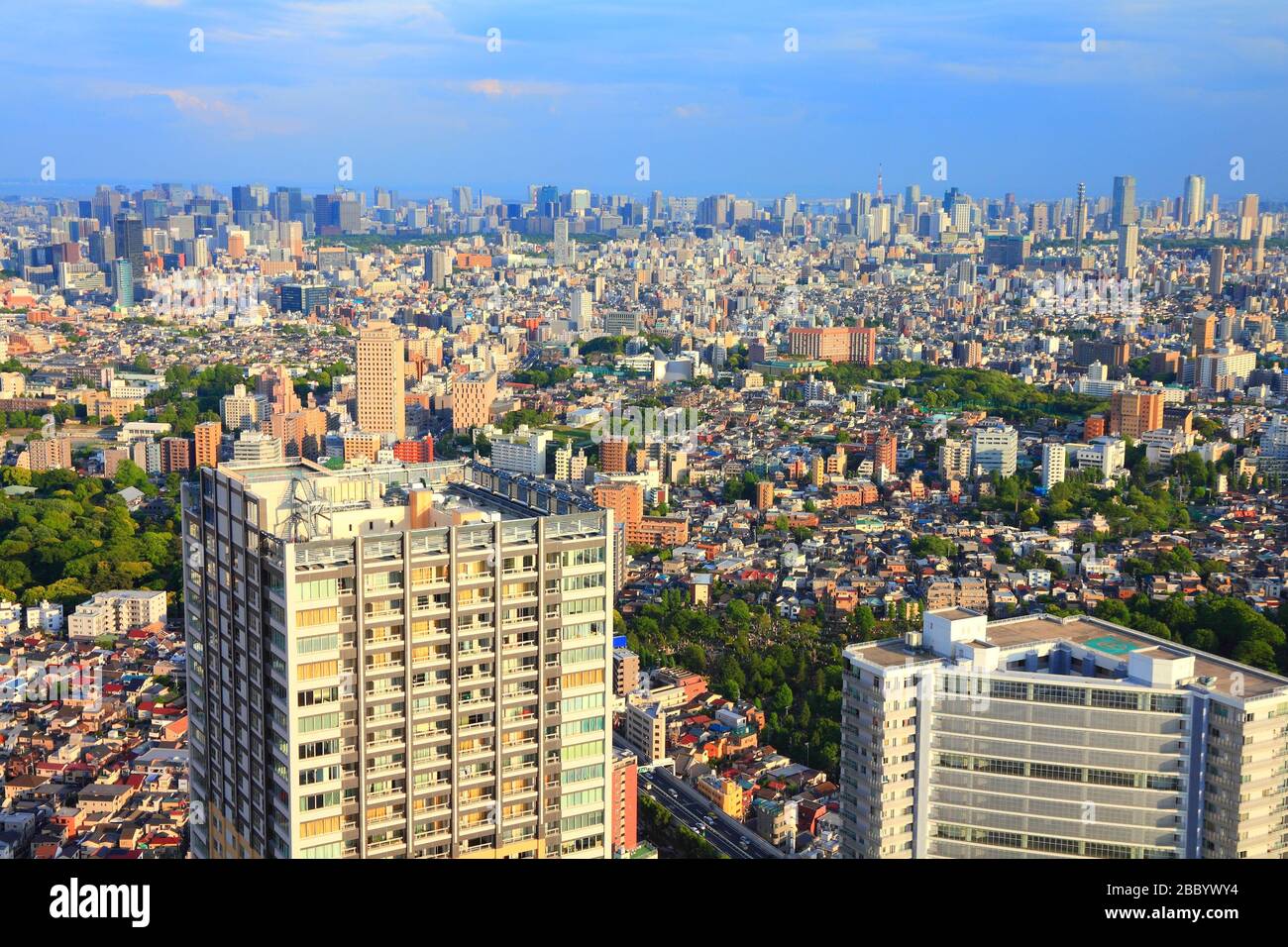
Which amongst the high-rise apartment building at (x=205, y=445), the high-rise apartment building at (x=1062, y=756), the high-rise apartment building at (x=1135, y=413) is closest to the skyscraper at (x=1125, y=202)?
the high-rise apartment building at (x=1135, y=413)

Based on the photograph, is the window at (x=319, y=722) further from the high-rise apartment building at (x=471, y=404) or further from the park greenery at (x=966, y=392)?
the park greenery at (x=966, y=392)

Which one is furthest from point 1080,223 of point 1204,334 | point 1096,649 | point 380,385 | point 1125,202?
point 1096,649

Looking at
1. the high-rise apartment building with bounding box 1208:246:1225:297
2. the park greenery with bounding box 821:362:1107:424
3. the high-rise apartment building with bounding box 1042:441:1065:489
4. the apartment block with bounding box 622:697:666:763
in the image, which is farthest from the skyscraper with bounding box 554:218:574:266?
the apartment block with bounding box 622:697:666:763

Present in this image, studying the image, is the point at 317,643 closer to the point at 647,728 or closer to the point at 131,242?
the point at 647,728
